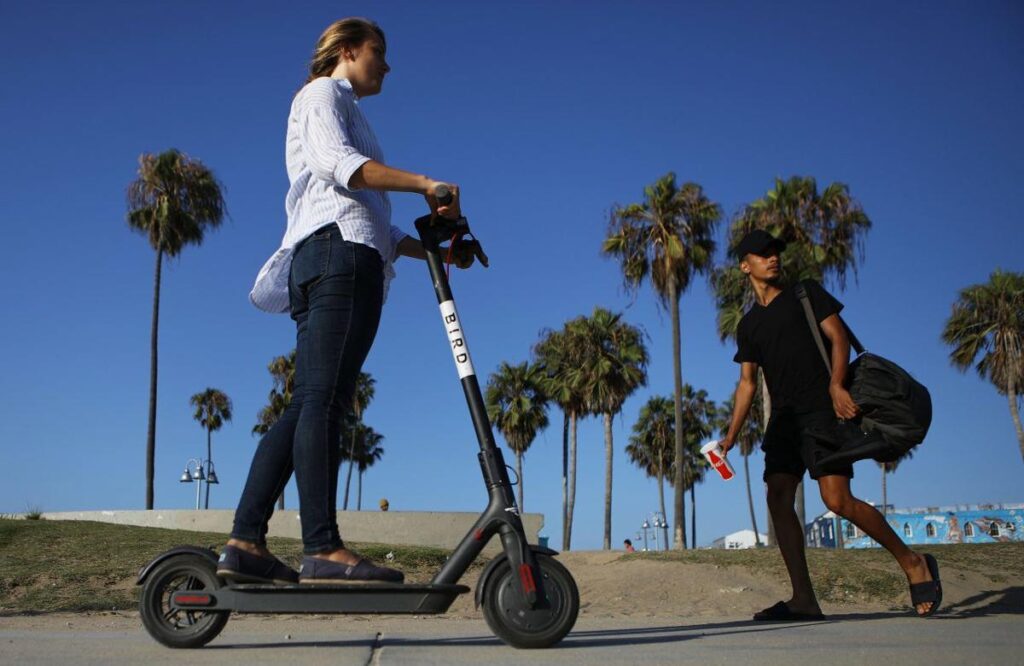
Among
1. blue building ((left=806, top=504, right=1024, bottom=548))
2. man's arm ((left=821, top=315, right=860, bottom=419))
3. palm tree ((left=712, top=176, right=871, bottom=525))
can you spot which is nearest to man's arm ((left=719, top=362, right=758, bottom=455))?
man's arm ((left=821, top=315, right=860, bottom=419))

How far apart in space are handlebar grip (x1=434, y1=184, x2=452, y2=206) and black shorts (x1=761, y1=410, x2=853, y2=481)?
2523 mm

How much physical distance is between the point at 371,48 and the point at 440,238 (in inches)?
33.5

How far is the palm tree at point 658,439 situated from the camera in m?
59.7

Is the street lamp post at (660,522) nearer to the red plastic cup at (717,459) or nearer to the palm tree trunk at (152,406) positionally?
the palm tree trunk at (152,406)

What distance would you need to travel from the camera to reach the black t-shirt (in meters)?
4.68

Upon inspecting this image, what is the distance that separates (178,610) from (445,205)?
5.62ft

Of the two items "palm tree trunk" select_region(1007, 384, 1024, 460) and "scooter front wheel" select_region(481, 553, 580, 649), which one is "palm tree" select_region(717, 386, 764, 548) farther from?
"scooter front wheel" select_region(481, 553, 580, 649)

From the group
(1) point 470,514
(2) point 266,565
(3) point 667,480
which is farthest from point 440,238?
(3) point 667,480

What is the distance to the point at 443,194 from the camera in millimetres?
3129

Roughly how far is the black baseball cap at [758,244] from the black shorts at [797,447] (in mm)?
975

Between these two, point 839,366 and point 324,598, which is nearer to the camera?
point 324,598

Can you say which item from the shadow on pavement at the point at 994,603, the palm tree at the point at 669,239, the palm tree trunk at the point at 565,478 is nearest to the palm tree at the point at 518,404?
the palm tree trunk at the point at 565,478

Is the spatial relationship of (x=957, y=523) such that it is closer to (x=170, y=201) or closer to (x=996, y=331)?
(x=996, y=331)

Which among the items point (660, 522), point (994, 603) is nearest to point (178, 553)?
point (994, 603)
